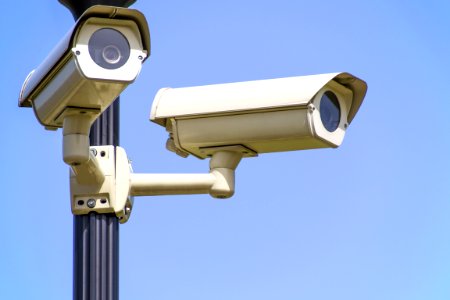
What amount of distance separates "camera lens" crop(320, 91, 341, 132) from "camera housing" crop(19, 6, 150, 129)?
94 centimetres

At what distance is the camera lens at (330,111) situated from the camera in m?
5.59

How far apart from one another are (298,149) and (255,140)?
0.16 m

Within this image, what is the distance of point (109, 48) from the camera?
187 inches

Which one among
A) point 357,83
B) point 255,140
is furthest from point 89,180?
point 357,83

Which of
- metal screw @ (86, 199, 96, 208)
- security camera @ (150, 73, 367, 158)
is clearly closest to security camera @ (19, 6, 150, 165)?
metal screw @ (86, 199, 96, 208)

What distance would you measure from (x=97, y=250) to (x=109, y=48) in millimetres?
839

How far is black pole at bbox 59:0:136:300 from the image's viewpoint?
528 cm

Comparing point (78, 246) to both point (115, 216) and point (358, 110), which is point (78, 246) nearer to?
point (115, 216)

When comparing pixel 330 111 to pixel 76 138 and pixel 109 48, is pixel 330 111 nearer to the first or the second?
pixel 76 138

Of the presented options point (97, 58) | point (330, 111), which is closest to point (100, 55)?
point (97, 58)

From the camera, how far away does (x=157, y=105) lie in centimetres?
569

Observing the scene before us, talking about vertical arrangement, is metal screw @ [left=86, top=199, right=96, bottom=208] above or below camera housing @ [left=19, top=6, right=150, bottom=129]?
below

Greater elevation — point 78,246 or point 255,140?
point 255,140

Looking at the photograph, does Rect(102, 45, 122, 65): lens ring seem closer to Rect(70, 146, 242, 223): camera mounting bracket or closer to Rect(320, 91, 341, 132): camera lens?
Rect(70, 146, 242, 223): camera mounting bracket
